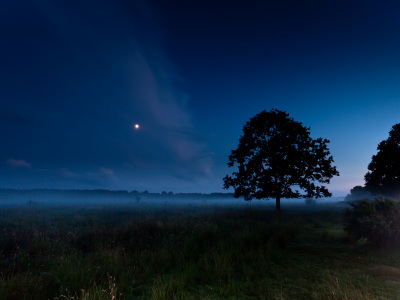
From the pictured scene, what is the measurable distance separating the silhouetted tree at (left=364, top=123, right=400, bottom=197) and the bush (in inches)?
879

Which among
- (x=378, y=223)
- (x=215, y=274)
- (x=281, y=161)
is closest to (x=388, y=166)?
(x=281, y=161)

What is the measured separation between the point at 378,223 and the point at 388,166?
80.2 feet

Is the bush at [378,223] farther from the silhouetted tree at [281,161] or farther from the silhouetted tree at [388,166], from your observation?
the silhouetted tree at [388,166]

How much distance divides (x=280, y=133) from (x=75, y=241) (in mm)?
19651

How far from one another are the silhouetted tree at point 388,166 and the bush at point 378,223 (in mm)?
22323

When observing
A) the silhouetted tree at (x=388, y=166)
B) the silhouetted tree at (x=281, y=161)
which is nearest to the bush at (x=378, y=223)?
the silhouetted tree at (x=281, y=161)

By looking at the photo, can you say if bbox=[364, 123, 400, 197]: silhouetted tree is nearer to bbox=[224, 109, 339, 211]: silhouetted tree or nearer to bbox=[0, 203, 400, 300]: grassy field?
bbox=[224, 109, 339, 211]: silhouetted tree

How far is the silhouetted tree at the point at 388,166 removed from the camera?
2277 centimetres

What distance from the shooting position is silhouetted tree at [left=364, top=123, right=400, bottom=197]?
74.7ft

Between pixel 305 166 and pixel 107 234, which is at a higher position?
pixel 305 166

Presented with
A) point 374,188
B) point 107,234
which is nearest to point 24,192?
point 107,234

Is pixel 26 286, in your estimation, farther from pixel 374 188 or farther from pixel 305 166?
pixel 374 188

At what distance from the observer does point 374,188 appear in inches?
1019

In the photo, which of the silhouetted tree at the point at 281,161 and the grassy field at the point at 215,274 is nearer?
the grassy field at the point at 215,274
